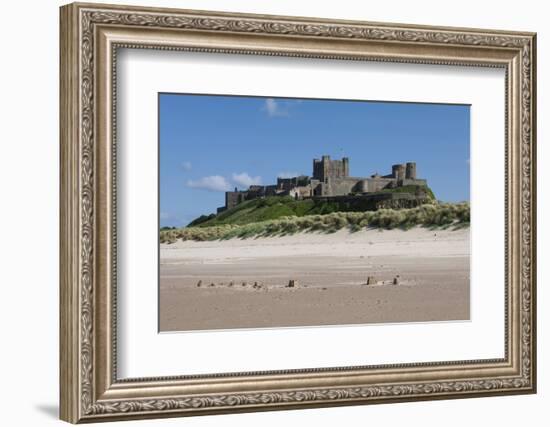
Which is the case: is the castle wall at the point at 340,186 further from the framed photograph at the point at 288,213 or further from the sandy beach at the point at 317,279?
the sandy beach at the point at 317,279

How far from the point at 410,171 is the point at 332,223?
1.94 ft

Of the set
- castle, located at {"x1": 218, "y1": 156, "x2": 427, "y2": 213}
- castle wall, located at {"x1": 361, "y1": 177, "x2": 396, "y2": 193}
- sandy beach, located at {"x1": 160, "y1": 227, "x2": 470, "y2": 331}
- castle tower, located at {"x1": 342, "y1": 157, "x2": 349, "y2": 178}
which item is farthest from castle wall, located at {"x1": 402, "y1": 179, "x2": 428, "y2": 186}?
castle tower, located at {"x1": 342, "y1": 157, "x2": 349, "y2": 178}

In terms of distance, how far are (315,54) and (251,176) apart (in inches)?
31.6

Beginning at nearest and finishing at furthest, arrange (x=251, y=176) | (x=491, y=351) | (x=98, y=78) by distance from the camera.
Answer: (x=98, y=78) → (x=251, y=176) → (x=491, y=351)

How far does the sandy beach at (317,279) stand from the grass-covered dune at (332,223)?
0.14 ft

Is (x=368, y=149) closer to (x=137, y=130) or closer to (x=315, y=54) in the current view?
(x=315, y=54)

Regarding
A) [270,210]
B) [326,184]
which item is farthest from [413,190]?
[270,210]

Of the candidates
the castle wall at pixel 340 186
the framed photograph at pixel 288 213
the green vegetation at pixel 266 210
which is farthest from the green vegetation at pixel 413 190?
the green vegetation at pixel 266 210

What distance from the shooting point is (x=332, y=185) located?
262 inches

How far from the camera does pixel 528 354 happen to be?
7168 millimetres

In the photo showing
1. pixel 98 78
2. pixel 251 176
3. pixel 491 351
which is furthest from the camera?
pixel 491 351

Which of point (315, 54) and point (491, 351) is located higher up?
point (315, 54)

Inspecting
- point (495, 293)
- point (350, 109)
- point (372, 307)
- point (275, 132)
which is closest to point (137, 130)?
point (275, 132)

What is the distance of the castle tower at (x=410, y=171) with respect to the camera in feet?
22.5
